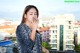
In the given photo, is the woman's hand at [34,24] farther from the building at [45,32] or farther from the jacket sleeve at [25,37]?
the building at [45,32]

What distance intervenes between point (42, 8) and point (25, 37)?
67 cm

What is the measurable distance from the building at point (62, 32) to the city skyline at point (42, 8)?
2.6 inches

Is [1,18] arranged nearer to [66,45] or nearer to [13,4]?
[13,4]

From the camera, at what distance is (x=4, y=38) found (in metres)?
2.65

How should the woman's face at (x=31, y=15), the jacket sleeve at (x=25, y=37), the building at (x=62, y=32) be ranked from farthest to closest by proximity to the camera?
A: the building at (x=62, y=32), the woman's face at (x=31, y=15), the jacket sleeve at (x=25, y=37)

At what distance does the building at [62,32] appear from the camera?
255 cm

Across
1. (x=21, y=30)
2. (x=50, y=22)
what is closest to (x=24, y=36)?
(x=21, y=30)

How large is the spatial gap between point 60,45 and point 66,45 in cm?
7

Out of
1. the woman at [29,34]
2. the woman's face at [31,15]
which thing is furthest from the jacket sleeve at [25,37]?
the woman's face at [31,15]

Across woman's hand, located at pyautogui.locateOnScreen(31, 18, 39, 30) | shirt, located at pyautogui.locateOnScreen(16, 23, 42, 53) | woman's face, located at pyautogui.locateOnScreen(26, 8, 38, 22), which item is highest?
woman's face, located at pyautogui.locateOnScreen(26, 8, 38, 22)

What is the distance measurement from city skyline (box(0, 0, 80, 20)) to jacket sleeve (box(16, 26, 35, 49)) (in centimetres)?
58

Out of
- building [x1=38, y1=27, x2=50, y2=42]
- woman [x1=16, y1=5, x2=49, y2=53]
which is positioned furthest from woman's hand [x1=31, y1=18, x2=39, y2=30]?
building [x1=38, y1=27, x2=50, y2=42]

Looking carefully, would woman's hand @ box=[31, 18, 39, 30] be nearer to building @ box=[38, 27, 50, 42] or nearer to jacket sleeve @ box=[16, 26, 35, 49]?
jacket sleeve @ box=[16, 26, 35, 49]

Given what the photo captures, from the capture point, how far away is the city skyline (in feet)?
8.45
